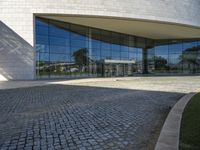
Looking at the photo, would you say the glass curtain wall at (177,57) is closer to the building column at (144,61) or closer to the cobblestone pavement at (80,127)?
the building column at (144,61)

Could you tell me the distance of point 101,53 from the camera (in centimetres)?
3416

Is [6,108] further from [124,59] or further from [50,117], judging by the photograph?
[124,59]

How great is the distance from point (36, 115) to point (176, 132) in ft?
15.4

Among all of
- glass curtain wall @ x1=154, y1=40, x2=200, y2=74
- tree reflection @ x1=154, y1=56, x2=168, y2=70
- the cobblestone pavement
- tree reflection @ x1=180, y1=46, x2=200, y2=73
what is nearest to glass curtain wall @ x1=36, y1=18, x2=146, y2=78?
tree reflection @ x1=154, y1=56, x2=168, y2=70

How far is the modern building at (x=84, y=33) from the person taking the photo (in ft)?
82.1

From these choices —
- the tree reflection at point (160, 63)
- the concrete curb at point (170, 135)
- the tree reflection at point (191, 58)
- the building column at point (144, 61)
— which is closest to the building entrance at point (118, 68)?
the building column at point (144, 61)

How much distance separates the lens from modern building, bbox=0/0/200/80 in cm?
2502

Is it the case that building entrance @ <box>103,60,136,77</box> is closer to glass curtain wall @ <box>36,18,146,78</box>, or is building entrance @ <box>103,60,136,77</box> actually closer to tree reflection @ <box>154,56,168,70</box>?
glass curtain wall @ <box>36,18,146,78</box>

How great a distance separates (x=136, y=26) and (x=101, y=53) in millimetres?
6799

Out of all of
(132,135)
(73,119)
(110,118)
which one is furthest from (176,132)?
(73,119)

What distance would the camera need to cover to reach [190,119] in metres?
6.15

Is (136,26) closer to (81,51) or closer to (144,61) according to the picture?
(81,51)

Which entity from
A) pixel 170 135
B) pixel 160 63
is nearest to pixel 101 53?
pixel 160 63

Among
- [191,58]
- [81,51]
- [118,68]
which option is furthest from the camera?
[191,58]
